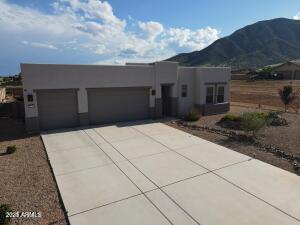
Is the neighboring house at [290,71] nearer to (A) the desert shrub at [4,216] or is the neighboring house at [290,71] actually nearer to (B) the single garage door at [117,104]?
(B) the single garage door at [117,104]

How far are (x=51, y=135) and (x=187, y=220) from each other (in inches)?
390

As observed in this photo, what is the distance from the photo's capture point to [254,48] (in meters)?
164

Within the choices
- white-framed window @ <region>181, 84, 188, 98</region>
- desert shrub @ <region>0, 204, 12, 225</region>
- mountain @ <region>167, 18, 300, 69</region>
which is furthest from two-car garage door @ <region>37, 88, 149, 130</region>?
mountain @ <region>167, 18, 300, 69</region>

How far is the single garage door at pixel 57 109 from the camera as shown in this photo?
44.5ft

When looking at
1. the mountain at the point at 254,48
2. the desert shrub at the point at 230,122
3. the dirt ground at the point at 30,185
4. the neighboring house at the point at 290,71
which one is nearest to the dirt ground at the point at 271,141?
the desert shrub at the point at 230,122

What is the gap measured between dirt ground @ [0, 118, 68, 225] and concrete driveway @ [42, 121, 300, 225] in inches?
12.3

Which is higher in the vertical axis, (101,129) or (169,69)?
(169,69)

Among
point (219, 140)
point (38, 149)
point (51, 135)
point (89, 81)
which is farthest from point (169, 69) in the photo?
point (38, 149)

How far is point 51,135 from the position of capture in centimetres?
1267

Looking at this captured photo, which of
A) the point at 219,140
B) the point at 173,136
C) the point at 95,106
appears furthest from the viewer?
the point at 95,106

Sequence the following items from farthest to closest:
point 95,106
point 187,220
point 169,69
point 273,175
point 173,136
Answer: point 169,69 → point 95,106 → point 173,136 → point 273,175 → point 187,220

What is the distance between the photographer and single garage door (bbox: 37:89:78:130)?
13.6 m

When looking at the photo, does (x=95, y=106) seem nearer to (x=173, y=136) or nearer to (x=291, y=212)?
(x=173, y=136)

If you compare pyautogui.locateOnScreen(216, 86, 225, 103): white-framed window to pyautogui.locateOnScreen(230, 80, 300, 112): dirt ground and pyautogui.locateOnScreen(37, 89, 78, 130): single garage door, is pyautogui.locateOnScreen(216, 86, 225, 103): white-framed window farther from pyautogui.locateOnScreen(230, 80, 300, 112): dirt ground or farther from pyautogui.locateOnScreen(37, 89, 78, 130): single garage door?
pyautogui.locateOnScreen(37, 89, 78, 130): single garage door
